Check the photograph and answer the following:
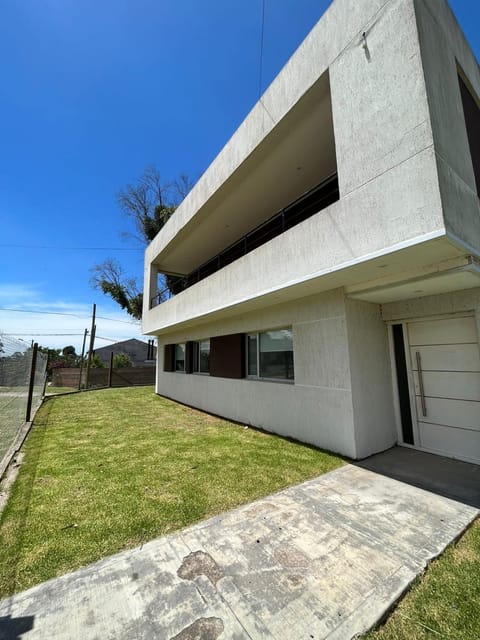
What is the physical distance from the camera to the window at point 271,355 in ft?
21.4

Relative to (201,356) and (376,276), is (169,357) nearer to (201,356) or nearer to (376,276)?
(201,356)

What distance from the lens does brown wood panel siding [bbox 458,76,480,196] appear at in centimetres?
466

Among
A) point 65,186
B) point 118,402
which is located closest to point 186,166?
point 65,186

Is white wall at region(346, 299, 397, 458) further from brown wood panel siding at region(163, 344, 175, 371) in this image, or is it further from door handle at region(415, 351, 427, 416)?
brown wood panel siding at region(163, 344, 175, 371)

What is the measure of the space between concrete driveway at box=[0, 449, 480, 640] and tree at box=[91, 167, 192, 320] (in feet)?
58.8

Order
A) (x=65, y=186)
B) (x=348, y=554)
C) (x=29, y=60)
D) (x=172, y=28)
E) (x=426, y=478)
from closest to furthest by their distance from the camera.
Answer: (x=348, y=554) < (x=426, y=478) < (x=172, y=28) < (x=29, y=60) < (x=65, y=186)

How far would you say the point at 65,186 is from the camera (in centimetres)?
1341

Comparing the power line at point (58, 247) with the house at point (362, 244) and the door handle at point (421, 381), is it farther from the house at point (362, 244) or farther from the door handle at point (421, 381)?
the door handle at point (421, 381)

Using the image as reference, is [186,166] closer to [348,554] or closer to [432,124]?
[432,124]

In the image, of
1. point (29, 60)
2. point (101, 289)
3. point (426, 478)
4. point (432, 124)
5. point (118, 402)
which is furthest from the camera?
point (101, 289)

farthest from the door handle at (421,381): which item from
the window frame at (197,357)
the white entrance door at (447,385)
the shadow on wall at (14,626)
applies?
the window frame at (197,357)

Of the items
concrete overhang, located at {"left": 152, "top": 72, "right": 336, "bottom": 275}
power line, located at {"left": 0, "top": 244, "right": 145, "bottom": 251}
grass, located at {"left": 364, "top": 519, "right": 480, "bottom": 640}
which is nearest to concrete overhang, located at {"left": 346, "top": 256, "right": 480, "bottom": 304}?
grass, located at {"left": 364, "top": 519, "right": 480, "bottom": 640}

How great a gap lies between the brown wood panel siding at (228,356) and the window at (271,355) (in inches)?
9.0

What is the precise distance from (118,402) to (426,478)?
449 inches
